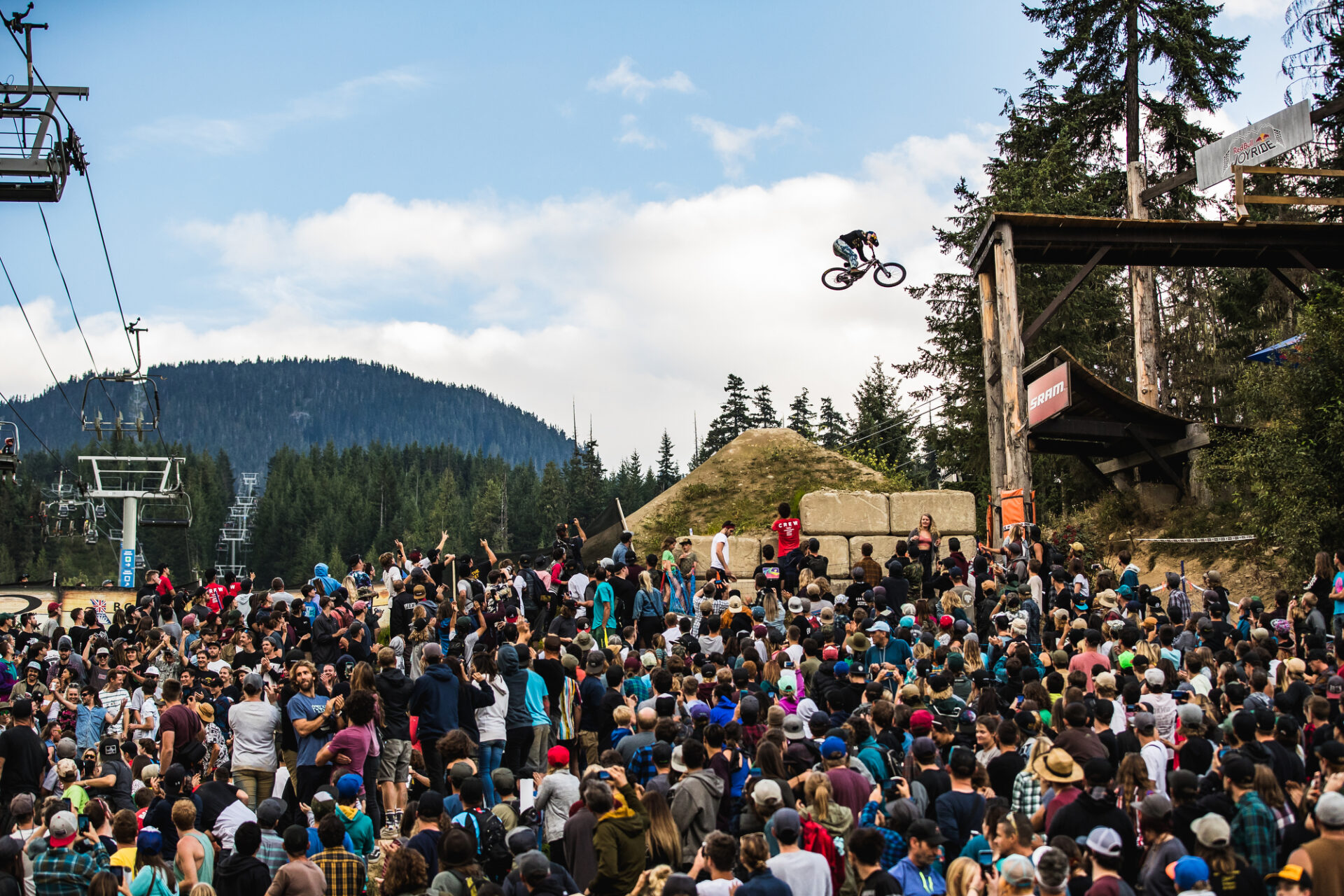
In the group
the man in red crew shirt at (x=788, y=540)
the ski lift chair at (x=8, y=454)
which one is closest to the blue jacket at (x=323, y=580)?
the man in red crew shirt at (x=788, y=540)

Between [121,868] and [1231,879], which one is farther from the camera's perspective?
[121,868]

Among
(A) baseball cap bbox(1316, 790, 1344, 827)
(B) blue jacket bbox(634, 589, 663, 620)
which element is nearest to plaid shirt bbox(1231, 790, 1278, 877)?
(A) baseball cap bbox(1316, 790, 1344, 827)

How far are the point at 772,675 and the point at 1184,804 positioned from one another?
4311 millimetres

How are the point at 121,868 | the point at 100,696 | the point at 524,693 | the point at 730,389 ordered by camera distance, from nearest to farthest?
the point at 121,868
the point at 524,693
the point at 100,696
the point at 730,389

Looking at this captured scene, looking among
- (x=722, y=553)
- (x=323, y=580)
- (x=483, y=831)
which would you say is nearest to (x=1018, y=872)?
(x=483, y=831)

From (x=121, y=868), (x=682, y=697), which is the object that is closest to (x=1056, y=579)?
(x=682, y=697)


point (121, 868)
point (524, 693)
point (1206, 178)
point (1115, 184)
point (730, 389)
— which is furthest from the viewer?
point (730, 389)

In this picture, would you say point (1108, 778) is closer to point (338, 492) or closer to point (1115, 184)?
point (1115, 184)

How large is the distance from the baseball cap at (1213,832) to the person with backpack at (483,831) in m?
3.99

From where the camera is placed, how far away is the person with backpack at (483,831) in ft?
22.9

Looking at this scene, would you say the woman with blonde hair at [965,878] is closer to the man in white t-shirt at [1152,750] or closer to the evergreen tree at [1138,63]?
the man in white t-shirt at [1152,750]

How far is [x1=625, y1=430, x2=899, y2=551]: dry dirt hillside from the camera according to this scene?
25.5m

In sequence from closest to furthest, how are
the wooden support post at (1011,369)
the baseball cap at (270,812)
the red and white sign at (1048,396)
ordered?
the baseball cap at (270,812)
the red and white sign at (1048,396)
the wooden support post at (1011,369)

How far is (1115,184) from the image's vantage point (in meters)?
34.3
